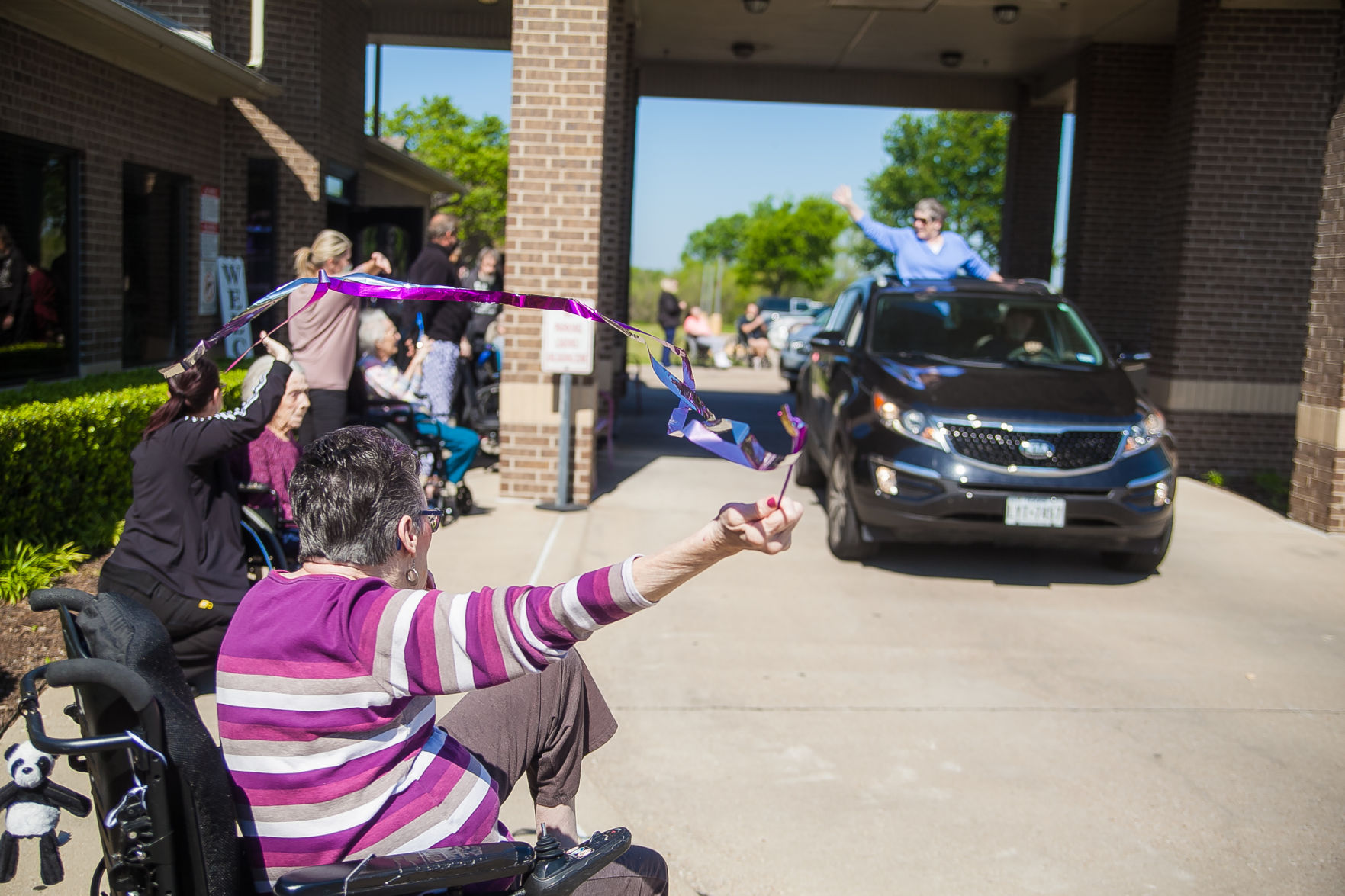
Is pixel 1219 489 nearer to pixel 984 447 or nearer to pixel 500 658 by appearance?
pixel 984 447

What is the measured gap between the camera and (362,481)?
2348 millimetres

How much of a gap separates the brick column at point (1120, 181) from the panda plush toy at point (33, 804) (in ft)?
45.5

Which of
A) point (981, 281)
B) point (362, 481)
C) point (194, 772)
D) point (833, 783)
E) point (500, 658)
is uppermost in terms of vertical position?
point (981, 281)

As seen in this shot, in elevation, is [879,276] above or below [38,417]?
above

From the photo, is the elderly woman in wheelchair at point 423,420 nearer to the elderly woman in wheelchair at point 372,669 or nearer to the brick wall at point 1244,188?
the elderly woman in wheelchair at point 372,669

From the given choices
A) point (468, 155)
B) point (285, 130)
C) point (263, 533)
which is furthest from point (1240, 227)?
point (468, 155)

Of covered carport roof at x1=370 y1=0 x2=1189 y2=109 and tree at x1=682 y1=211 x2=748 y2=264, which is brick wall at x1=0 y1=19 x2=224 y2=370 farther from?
tree at x1=682 y1=211 x2=748 y2=264

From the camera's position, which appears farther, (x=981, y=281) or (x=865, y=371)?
(x=981, y=281)

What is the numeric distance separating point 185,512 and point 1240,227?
1016 cm

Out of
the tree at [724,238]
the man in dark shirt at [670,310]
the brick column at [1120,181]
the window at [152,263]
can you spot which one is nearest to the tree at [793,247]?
the tree at [724,238]

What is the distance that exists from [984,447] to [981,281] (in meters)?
2.04

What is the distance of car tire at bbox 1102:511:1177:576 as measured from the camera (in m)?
7.18

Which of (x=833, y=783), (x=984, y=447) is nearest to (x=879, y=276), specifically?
(x=984, y=447)

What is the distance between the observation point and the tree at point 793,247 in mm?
73625
